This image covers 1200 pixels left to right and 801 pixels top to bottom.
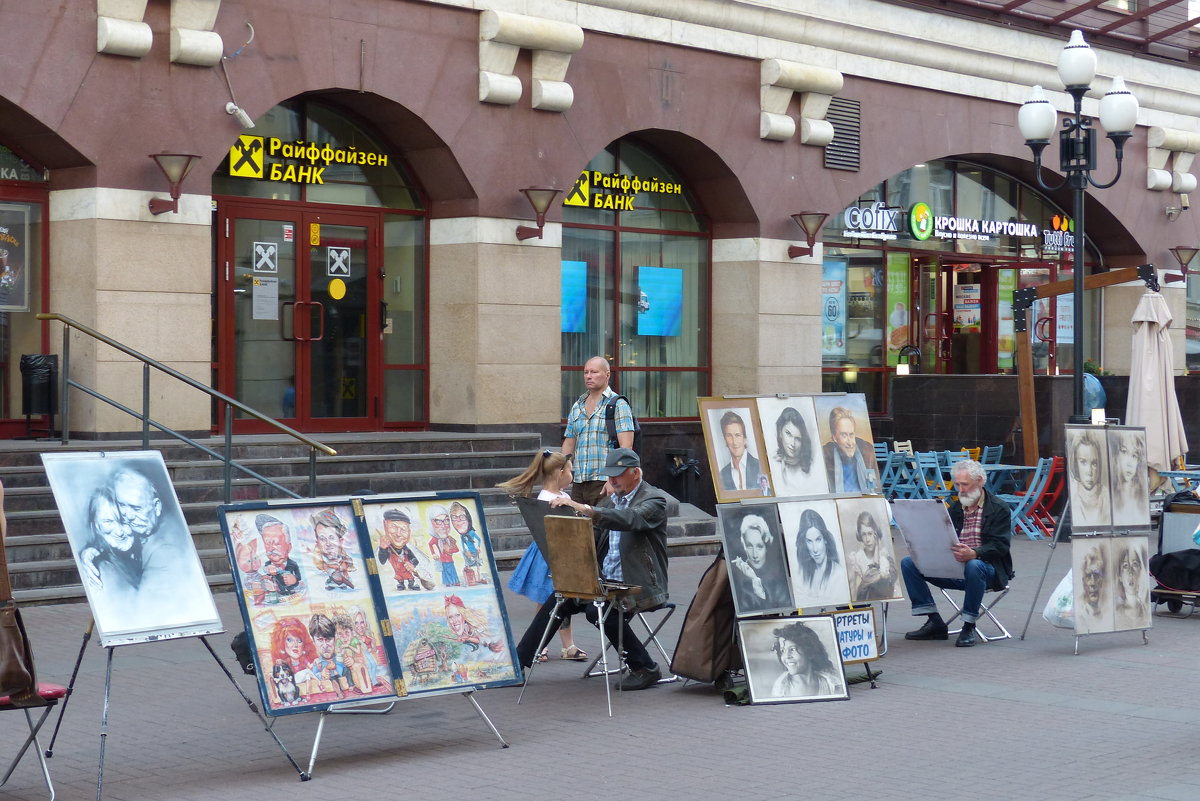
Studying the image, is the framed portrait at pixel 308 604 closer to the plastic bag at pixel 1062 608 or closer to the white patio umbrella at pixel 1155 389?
the plastic bag at pixel 1062 608

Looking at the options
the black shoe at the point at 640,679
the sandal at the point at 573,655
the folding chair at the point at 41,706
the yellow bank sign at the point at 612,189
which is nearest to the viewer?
the folding chair at the point at 41,706

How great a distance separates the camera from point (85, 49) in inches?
556

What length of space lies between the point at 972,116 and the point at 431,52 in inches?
362

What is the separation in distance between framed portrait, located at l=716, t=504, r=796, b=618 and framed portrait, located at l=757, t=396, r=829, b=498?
0.30 meters

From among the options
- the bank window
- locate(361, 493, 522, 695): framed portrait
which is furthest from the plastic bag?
the bank window

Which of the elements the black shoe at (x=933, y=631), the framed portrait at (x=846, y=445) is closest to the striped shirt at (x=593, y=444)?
the framed portrait at (x=846, y=445)

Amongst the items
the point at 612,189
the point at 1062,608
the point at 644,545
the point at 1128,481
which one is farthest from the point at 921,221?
the point at 644,545

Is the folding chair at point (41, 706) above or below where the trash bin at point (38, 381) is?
below

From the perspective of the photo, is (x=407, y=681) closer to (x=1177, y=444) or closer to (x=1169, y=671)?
(x=1169, y=671)

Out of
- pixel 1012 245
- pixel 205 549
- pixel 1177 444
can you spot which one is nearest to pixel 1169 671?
pixel 205 549

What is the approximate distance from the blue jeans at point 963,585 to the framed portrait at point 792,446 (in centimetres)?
143

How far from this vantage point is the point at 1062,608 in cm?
1134

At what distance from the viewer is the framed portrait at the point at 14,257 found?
1482 centimetres

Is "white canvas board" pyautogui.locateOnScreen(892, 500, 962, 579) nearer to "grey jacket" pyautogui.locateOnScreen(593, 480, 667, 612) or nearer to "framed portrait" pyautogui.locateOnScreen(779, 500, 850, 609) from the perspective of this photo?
"framed portrait" pyautogui.locateOnScreen(779, 500, 850, 609)
